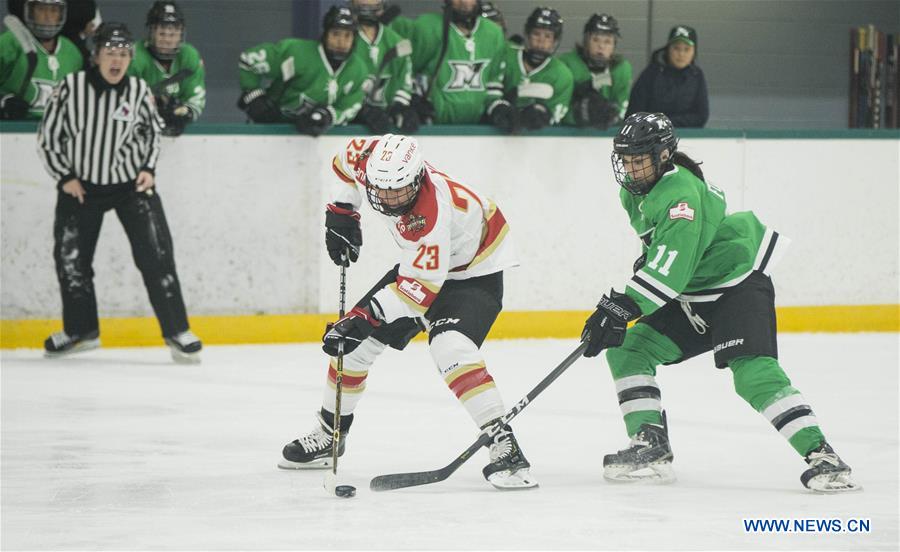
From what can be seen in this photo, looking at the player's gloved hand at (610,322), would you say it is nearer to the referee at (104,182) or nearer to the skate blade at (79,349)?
the referee at (104,182)

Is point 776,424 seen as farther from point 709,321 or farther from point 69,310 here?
point 69,310

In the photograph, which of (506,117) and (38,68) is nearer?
(38,68)

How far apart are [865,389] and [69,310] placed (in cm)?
331

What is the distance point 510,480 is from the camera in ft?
13.6

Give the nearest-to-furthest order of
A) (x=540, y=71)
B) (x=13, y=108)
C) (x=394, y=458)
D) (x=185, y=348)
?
(x=394, y=458) < (x=185, y=348) < (x=13, y=108) < (x=540, y=71)

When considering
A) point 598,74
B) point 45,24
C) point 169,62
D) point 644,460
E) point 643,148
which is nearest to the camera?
point 643,148

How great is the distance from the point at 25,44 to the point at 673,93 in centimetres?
315

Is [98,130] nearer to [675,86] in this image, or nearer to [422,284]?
[422,284]

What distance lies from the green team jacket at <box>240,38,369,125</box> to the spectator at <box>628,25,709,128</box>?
1.49 metres

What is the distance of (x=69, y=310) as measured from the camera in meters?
6.39

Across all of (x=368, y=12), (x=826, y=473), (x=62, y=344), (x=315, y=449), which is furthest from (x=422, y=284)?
(x=368, y=12)

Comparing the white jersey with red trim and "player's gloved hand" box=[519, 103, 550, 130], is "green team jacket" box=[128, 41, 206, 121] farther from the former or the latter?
the white jersey with red trim

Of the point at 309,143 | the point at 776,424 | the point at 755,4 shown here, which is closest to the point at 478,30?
the point at 309,143

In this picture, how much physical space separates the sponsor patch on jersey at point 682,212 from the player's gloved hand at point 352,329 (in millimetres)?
843
